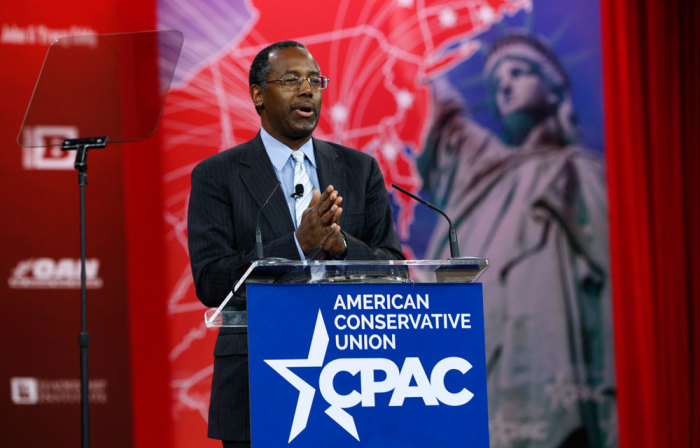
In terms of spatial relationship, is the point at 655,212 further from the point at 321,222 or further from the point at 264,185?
the point at 321,222

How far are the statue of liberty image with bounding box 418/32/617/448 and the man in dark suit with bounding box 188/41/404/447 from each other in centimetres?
164

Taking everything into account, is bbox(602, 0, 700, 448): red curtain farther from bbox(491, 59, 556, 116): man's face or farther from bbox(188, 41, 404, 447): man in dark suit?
bbox(188, 41, 404, 447): man in dark suit

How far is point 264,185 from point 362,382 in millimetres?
784

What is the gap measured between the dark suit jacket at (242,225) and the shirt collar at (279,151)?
0.06ft

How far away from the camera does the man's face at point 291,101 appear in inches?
88.2

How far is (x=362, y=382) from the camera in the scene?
1.56 metres

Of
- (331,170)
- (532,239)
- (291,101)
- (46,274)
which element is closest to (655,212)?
(532,239)

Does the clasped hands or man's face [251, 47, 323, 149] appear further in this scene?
man's face [251, 47, 323, 149]

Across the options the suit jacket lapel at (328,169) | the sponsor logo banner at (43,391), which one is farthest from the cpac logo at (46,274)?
the suit jacket lapel at (328,169)

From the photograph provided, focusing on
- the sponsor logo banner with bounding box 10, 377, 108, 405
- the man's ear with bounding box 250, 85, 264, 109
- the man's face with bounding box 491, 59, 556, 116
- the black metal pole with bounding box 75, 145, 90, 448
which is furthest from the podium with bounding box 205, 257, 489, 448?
the man's face with bounding box 491, 59, 556, 116

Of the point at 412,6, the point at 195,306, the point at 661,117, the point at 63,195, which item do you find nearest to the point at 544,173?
the point at 661,117

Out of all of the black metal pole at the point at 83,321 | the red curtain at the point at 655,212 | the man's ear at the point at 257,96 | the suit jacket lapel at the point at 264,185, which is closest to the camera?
the suit jacket lapel at the point at 264,185

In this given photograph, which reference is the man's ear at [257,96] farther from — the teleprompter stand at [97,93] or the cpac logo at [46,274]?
the cpac logo at [46,274]

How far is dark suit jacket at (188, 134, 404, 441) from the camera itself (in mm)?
1979
